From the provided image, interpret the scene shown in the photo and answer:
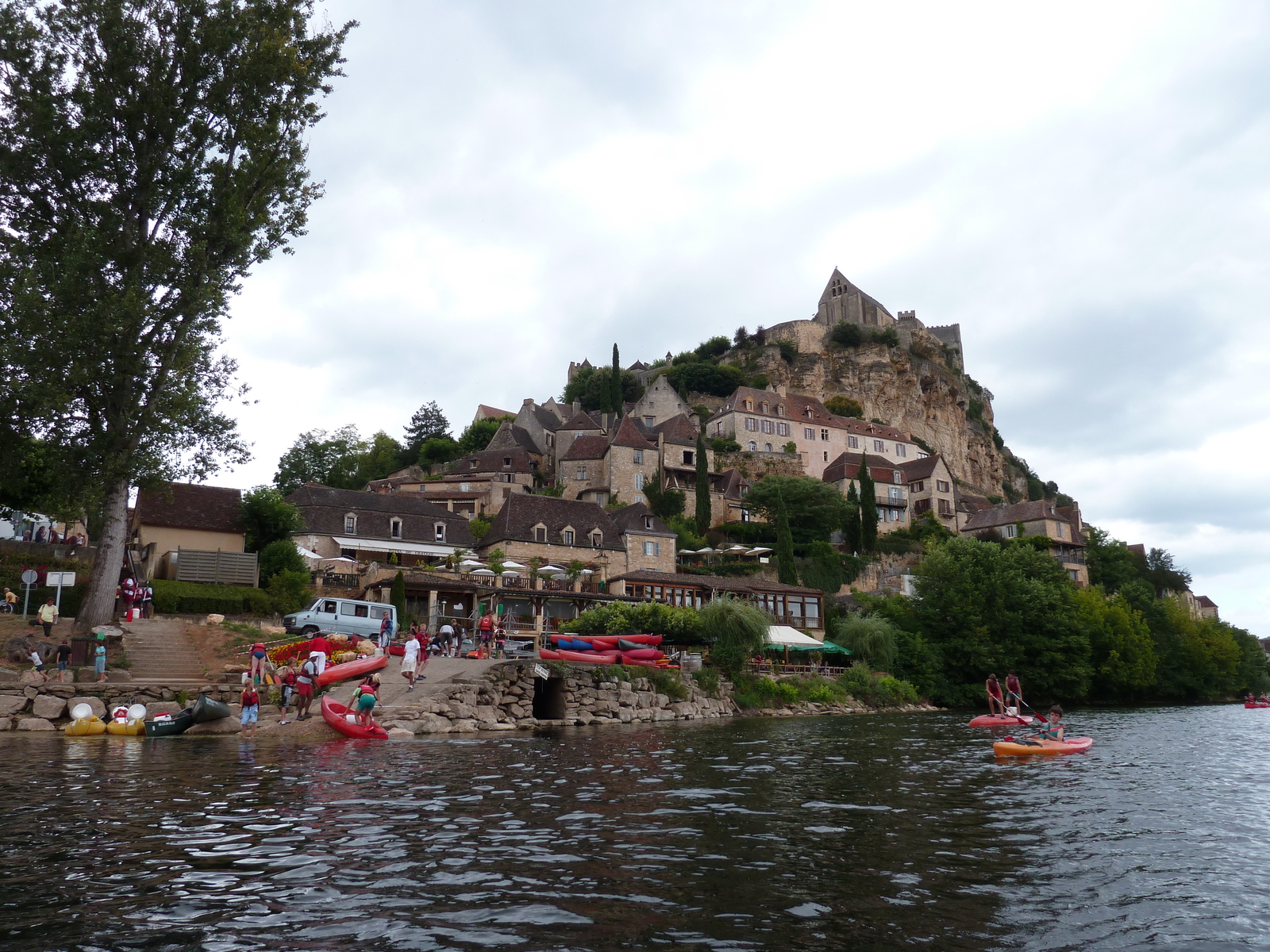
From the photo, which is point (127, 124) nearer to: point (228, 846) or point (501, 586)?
point (228, 846)

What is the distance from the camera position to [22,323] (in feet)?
75.6

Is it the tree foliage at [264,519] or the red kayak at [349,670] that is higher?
the tree foliage at [264,519]

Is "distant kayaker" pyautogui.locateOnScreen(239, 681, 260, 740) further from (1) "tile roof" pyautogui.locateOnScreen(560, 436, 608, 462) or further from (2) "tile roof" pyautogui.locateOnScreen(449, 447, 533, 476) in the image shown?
(1) "tile roof" pyautogui.locateOnScreen(560, 436, 608, 462)

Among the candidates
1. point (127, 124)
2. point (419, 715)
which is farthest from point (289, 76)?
point (419, 715)

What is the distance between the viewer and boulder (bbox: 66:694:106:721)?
22.0 m

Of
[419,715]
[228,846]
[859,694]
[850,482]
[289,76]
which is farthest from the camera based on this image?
[850,482]

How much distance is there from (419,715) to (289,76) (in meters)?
19.8

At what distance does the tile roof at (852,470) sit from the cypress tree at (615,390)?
2226 centimetres

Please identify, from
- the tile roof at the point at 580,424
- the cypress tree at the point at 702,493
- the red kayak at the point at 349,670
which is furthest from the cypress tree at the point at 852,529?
the red kayak at the point at 349,670

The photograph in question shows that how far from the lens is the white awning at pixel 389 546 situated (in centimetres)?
5038

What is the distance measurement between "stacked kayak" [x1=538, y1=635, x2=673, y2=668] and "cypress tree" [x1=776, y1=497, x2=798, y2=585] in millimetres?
27244

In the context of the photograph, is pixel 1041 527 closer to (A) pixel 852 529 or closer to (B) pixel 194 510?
(A) pixel 852 529

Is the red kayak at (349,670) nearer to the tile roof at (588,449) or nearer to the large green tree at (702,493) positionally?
the large green tree at (702,493)

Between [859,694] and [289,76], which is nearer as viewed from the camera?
[289,76]
